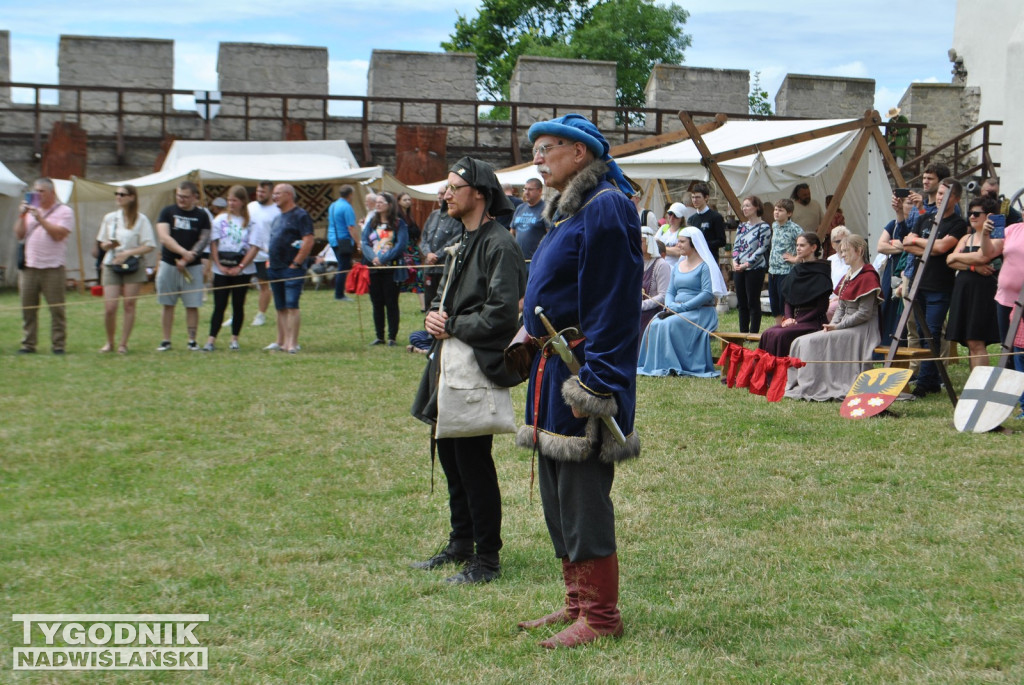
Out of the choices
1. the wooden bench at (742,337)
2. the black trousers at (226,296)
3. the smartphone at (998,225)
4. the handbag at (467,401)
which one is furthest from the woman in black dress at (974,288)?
the black trousers at (226,296)

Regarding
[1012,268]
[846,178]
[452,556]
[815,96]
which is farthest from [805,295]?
[815,96]

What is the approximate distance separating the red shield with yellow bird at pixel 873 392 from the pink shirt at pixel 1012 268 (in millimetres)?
917

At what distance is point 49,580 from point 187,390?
16.5ft

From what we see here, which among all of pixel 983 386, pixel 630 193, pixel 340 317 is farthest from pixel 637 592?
pixel 340 317

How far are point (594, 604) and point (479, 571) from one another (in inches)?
35.1

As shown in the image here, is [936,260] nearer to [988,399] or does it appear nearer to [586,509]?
[988,399]

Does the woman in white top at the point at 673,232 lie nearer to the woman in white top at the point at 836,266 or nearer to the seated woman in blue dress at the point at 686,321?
the seated woman in blue dress at the point at 686,321

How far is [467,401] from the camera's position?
437cm

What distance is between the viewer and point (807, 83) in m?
23.9

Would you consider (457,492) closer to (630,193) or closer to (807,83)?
(630,193)

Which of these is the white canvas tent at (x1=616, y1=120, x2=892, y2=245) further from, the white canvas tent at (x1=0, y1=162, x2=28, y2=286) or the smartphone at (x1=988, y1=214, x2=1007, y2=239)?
the white canvas tent at (x1=0, y1=162, x2=28, y2=286)

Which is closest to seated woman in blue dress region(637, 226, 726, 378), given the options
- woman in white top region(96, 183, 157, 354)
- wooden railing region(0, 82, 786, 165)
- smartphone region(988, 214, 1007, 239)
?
smartphone region(988, 214, 1007, 239)

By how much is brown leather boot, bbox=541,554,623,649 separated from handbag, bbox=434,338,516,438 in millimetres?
807

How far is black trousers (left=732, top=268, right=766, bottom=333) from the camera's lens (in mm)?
11602
